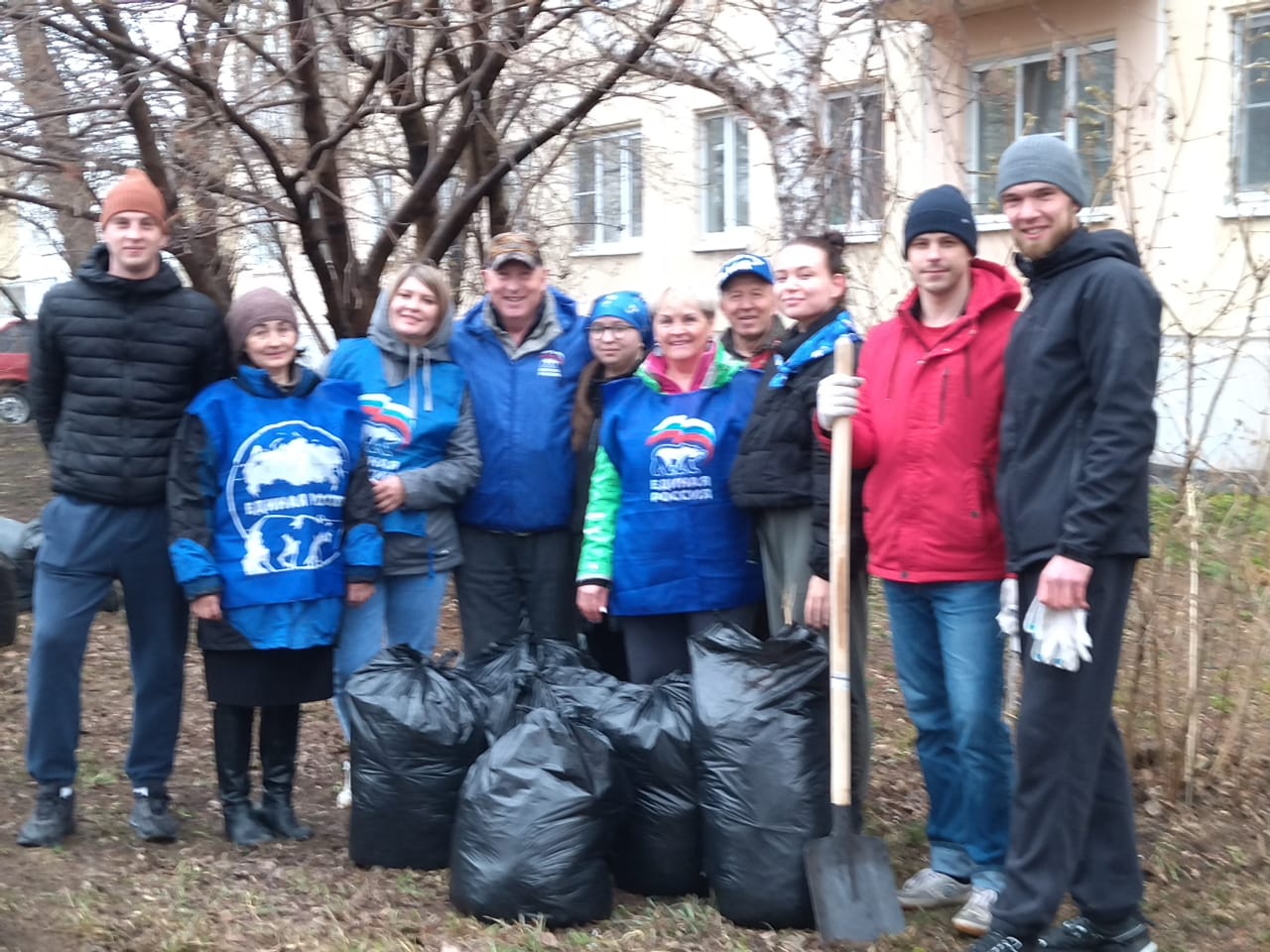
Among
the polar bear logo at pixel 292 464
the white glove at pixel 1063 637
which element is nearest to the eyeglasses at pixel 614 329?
the polar bear logo at pixel 292 464

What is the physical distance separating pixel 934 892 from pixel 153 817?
2.28m

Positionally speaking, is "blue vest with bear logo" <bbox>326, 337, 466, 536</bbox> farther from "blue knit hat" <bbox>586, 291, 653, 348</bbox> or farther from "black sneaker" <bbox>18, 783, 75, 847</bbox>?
"black sneaker" <bbox>18, 783, 75, 847</bbox>

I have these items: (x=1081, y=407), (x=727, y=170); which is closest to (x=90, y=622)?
(x=1081, y=407)

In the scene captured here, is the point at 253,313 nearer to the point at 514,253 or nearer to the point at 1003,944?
the point at 514,253

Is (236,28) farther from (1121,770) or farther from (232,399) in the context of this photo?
(1121,770)

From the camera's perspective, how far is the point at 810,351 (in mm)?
3686

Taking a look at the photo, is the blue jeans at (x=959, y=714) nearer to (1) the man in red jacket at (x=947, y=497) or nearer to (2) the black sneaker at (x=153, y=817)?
(1) the man in red jacket at (x=947, y=497)

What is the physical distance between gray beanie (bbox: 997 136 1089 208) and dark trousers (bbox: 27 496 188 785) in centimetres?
251

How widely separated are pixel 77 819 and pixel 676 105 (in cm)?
1170

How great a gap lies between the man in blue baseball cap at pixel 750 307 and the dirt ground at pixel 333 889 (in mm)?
1524

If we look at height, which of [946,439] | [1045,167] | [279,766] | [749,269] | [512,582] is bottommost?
[279,766]

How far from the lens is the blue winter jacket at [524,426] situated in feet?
13.8

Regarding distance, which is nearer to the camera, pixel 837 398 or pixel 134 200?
pixel 837 398

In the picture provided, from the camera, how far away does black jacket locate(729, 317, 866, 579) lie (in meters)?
3.67
